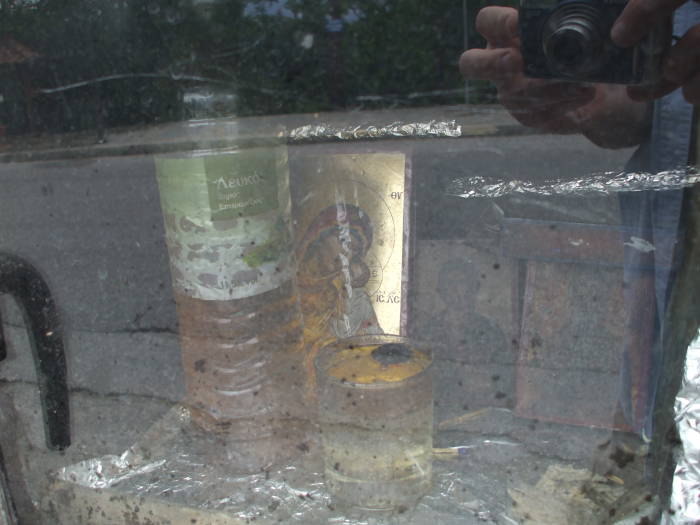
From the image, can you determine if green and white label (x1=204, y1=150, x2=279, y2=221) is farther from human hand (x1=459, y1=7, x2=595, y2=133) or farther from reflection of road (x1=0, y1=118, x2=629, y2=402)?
human hand (x1=459, y1=7, x2=595, y2=133)

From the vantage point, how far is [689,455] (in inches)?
24.2

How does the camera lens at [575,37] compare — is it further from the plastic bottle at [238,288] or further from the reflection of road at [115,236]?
the plastic bottle at [238,288]

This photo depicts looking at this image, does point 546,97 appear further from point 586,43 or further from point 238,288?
point 238,288

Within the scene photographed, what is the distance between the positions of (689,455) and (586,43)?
1.29 ft

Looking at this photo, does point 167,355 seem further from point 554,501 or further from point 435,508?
point 554,501

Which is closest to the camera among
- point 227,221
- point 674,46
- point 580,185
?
point 674,46

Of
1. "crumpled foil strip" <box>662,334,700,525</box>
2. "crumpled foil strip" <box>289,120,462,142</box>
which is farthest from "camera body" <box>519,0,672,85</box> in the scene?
"crumpled foil strip" <box>662,334,700,525</box>

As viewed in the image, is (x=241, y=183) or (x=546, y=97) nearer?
(x=546, y=97)

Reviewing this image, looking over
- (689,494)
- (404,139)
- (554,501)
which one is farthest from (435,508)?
(404,139)

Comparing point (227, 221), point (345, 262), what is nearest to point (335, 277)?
point (345, 262)

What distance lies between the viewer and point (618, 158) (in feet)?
2.04

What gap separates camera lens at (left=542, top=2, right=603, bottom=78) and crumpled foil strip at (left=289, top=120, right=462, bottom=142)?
0.40ft

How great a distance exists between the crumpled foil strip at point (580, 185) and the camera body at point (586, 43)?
0.10 meters

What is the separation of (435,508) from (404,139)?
1.48 feet
